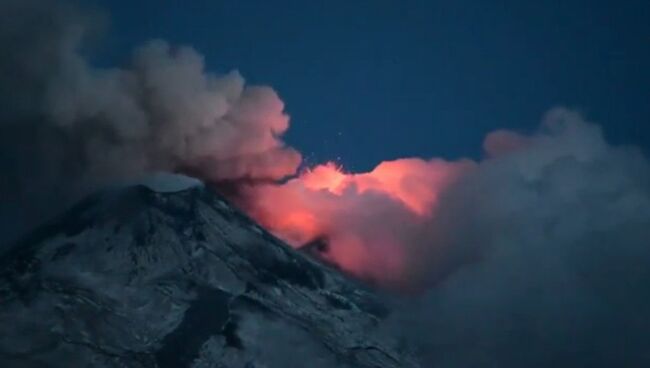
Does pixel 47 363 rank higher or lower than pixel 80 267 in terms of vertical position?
lower

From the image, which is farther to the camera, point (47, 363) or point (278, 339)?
point (278, 339)

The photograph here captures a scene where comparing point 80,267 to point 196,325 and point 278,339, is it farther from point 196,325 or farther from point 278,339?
point 278,339

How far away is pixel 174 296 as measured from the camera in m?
67.6

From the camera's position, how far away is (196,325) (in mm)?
64688

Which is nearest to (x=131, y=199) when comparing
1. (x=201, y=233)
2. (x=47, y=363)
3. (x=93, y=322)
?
(x=201, y=233)

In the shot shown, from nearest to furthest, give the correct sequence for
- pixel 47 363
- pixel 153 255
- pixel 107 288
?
pixel 47 363 → pixel 107 288 → pixel 153 255

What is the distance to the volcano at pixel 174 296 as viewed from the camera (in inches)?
2368

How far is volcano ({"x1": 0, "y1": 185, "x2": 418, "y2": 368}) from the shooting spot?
6016 cm

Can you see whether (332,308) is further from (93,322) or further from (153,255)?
(93,322)

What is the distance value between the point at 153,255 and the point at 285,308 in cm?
984

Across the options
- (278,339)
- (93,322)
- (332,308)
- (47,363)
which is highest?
(332,308)

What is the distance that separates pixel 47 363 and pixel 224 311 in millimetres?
14125

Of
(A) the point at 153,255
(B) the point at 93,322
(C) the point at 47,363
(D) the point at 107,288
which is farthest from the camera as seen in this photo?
(A) the point at 153,255

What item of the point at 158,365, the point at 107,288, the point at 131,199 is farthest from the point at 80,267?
the point at 158,365
